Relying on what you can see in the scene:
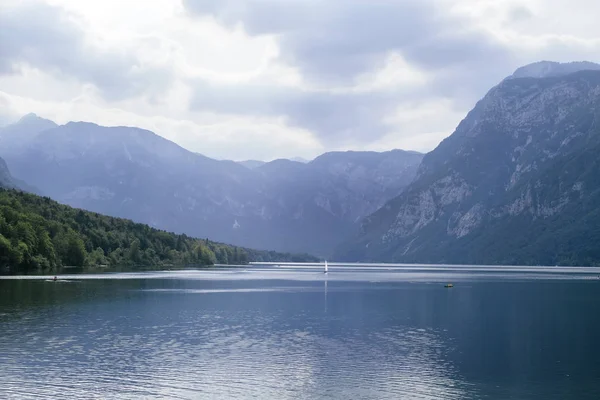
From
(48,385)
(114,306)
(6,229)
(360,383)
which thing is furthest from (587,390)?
(6,229)

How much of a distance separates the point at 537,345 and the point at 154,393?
139ft

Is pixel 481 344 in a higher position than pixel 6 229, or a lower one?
lower

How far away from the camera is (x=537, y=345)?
236ft

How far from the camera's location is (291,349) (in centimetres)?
6844

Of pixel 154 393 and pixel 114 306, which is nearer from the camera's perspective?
pixel 154 393

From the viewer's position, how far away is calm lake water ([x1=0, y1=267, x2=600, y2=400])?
1984 inches

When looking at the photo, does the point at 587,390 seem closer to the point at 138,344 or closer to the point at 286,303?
the point at 138,344

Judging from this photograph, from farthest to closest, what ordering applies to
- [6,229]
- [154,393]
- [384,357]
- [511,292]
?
[6,229]
[511,292]
[384,357]
[154,393]

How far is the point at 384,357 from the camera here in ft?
209

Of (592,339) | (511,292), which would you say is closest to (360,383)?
(592,339)

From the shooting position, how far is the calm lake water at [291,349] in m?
50.4

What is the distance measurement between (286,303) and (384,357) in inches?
2334

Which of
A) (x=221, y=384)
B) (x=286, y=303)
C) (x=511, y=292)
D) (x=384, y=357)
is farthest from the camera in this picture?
(x=511, y=292)

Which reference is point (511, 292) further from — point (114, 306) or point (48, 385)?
point (48, 385)
